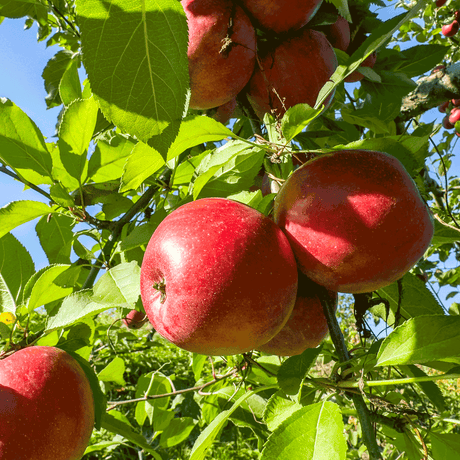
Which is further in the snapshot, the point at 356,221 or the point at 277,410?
the point at 277,410

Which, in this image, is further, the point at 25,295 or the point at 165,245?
the point at 25,295

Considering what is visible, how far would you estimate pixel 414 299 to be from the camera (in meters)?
0.83

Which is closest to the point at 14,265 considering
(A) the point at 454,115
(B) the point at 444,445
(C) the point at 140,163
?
(C) the point at 140,163

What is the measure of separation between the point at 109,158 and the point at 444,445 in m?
1.01

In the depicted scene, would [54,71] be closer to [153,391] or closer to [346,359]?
[153,391]

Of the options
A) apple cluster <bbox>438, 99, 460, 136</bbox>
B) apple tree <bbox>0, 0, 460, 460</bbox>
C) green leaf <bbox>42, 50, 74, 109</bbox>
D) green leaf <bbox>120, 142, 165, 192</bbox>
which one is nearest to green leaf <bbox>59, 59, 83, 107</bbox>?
apple tree <bbox>0, 0, 460, 460</bbox>

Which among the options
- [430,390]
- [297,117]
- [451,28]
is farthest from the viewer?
[451,28]

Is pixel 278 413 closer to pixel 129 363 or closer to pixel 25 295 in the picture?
pixel 25 295

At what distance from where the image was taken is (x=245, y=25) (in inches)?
34.4

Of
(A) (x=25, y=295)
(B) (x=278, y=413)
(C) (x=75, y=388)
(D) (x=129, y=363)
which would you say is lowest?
(D) (x=129, y=363)

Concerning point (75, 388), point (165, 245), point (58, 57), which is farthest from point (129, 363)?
point (165, 245)

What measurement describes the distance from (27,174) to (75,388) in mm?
547

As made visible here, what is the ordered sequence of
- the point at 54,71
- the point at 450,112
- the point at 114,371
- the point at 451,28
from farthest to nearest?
the point at 450,112, the point at 451,28, the point at 54,71, the point at 114,371

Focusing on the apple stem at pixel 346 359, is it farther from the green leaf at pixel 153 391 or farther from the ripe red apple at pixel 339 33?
the green leaf at pixel 153 391
